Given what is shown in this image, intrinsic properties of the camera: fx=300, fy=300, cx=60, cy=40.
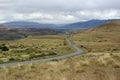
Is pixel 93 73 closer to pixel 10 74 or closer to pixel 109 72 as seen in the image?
pixel 109 72

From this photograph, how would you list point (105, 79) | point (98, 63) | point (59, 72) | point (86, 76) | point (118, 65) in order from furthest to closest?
1. point (98, 63)
2. point (118, 65)
3. point (59, 72)
4. point (86, 76)
5. point (105, 79)

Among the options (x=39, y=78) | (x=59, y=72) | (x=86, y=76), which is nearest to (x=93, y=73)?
(x=86, y=76)

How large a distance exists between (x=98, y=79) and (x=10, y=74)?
608 cm

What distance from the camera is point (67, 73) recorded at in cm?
1839

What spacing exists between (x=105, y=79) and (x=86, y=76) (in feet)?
6.20

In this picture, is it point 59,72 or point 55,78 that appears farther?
point 59,72

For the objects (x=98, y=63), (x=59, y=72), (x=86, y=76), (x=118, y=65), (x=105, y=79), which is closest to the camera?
(x=105, y=79)

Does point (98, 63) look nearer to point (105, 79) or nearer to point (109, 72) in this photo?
point (109, 72)

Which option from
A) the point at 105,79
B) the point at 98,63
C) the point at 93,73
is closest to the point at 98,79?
the point at 105,79

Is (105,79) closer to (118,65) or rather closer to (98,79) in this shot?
(98,79)

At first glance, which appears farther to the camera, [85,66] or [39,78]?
[85,66]

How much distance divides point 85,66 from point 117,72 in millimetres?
3608

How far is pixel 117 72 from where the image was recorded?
18.1 meters

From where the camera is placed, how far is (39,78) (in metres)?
16.6
